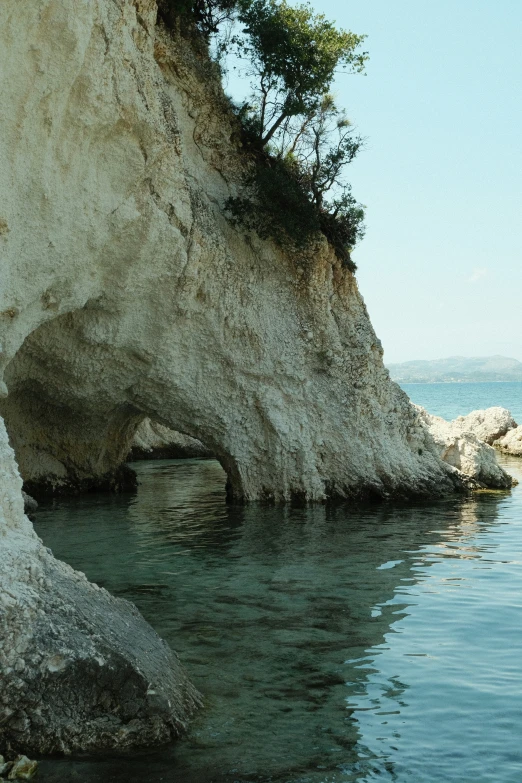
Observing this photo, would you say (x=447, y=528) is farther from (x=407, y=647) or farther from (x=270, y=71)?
(x=270, y=71)

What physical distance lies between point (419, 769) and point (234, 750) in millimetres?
1457

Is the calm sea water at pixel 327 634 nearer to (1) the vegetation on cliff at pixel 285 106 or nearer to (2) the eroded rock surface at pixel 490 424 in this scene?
(1) the vegetation on cliff at pixel 285 106

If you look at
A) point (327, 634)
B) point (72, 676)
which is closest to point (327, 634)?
point (327, 634)

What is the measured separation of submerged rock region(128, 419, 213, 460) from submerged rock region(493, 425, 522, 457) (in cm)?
1265

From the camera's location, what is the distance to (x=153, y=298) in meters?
17.4

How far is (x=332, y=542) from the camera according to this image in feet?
52.3

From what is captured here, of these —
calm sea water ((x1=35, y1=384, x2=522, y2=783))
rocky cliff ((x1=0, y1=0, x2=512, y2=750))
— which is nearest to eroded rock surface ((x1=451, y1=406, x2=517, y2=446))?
rocky cliff ((x1=0, y1=0, x2=512, y2=750))

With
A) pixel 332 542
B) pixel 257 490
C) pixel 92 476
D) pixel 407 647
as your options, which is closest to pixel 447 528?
pixel 332 542

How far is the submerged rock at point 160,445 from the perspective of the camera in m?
34.7

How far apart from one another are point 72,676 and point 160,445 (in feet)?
93.5

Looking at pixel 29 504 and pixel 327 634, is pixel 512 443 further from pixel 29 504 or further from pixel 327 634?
pixel 327 634

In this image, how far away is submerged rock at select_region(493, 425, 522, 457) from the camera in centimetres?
3650

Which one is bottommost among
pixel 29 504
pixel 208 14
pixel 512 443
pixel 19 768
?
pixel 19 768

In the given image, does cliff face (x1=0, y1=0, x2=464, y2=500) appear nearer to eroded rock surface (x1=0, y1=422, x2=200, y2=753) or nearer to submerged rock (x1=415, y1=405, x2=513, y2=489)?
submerged rock (x1=415, y1=405, x2=513, y2=489)
